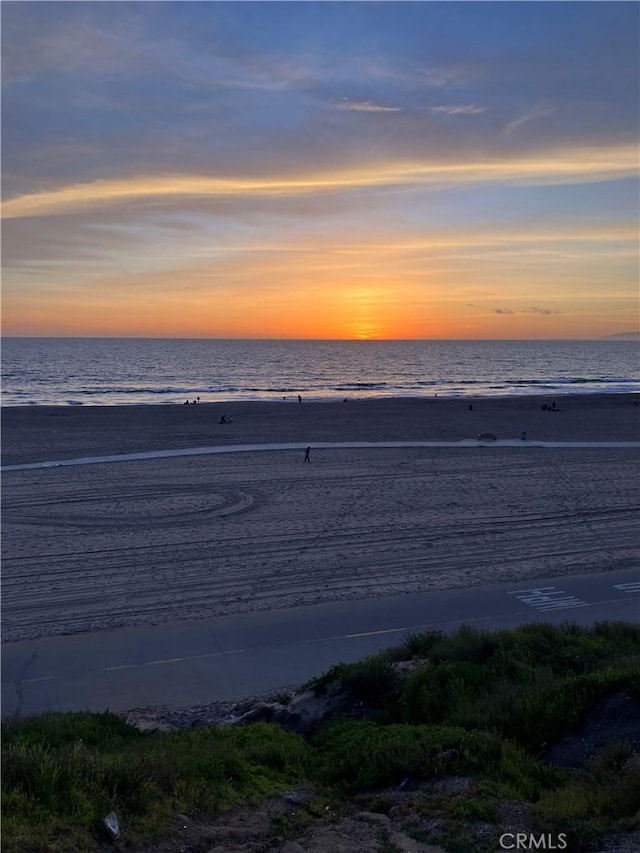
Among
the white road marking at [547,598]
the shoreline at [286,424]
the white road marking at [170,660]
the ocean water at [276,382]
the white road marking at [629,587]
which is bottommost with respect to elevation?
the white road marking at [170,660]

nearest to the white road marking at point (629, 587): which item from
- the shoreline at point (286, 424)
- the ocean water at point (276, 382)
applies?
the shoreline at point (286, 424)

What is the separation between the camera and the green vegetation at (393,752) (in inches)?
185

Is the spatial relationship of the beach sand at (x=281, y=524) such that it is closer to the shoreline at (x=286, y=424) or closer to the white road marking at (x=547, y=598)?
the shoreline at (x=286, y=424)

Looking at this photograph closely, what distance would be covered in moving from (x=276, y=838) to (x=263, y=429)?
30.1 meters

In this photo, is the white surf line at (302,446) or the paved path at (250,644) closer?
the paved path at (250,644)

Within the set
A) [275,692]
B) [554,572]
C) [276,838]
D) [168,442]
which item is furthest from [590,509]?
[168,442]

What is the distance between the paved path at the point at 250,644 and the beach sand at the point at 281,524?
24.2 inches

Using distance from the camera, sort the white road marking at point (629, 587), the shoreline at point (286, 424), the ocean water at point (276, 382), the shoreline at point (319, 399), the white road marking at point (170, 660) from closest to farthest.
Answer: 1. the white road marking at point (170, 660)
2. the white road marking at point (629, 587)
3. the shoreline at point (286, 424)
4. the shoreline at point (319, 399)
5. the ocean water at point (276, 382)

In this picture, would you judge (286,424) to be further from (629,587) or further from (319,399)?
(629,587)

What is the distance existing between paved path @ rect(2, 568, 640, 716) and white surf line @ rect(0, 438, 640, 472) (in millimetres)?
15193

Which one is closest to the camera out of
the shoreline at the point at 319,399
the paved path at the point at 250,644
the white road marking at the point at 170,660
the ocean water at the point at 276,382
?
the paved path at the point at 250,644

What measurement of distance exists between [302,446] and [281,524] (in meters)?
11.9

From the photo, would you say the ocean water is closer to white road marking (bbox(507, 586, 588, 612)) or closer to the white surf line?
the white surf line

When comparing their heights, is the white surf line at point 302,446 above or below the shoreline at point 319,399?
below
